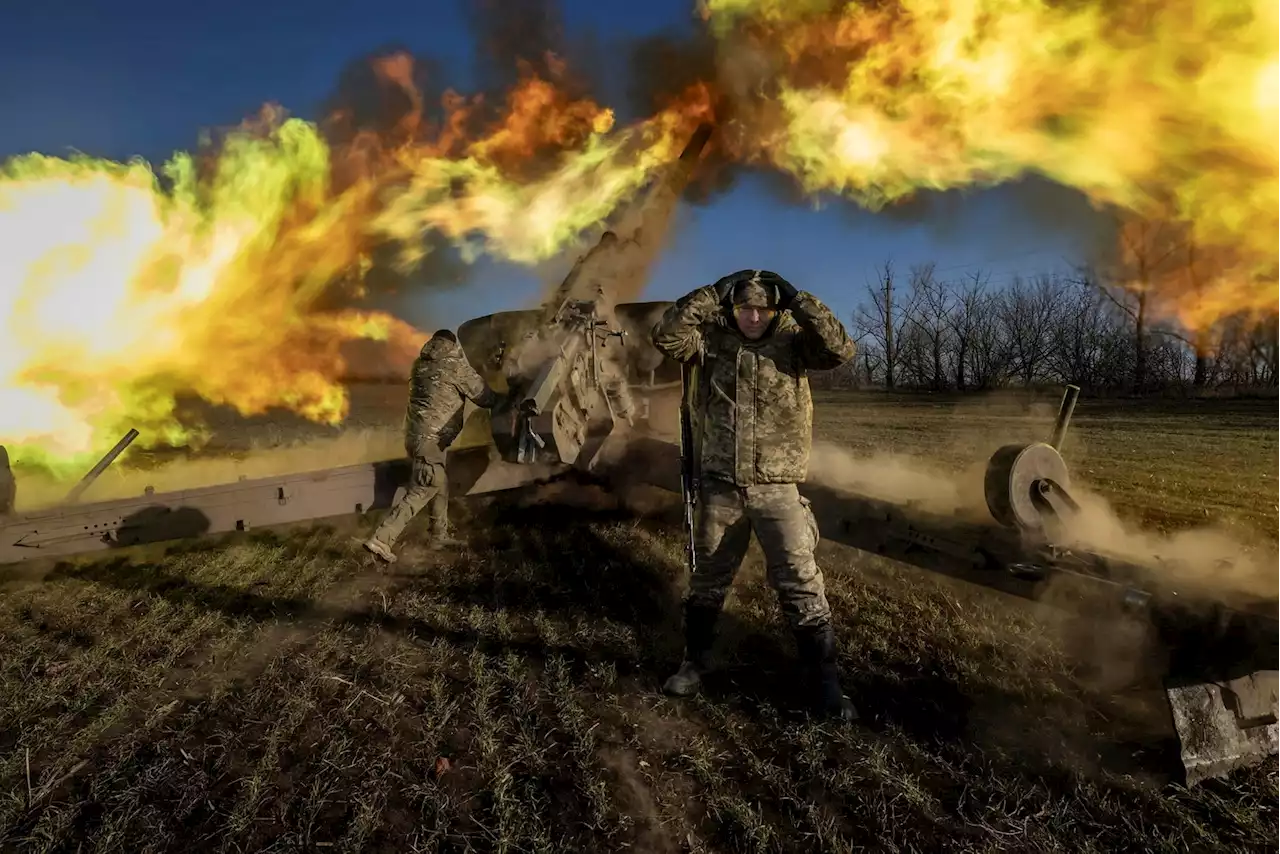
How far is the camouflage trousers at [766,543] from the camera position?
14.5 feet

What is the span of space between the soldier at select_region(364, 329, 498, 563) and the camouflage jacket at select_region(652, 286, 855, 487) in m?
3.68

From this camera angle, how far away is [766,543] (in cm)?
453

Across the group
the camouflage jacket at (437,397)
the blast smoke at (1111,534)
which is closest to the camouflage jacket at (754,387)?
the blast smoke at (1111,534)

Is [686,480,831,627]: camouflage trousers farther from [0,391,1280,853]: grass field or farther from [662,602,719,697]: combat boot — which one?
[0,391,1280,853]: grass field

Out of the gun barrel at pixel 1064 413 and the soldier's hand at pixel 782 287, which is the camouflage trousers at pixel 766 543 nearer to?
the soldier's hand at pixel 782 287

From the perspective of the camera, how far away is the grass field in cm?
328

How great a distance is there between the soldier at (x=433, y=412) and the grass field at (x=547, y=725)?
0.72 metres

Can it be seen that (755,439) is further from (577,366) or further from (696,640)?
(577,366)

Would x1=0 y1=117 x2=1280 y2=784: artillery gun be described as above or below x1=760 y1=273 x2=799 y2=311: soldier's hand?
below

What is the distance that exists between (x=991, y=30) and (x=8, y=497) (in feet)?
29.1

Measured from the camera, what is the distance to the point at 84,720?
4.44 meters

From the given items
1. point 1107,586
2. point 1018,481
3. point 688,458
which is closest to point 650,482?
point 688,458

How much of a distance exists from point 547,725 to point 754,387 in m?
2.17

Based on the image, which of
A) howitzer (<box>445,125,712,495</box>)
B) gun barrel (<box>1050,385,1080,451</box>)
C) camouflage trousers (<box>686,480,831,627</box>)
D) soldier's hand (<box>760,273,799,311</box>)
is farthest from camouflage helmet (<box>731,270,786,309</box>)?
howitzer (<box>445,125,712,495</box>)
